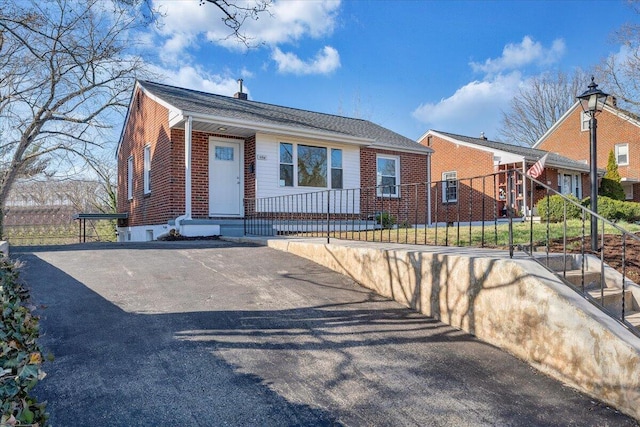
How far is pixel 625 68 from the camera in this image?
18.2m

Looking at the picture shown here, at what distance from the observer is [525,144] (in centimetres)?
3409

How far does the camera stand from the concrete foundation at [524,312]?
2.83 m

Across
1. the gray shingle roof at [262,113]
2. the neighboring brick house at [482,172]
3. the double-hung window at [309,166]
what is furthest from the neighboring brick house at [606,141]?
the double-hung window at [309,166]

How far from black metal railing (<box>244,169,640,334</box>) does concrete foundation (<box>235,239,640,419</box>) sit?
0.39 m

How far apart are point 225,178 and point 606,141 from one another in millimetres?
26078

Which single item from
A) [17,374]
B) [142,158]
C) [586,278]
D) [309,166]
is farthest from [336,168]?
[17,374]

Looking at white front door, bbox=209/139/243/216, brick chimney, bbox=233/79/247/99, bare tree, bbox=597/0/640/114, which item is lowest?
white front door, bbox=209/139/243/216

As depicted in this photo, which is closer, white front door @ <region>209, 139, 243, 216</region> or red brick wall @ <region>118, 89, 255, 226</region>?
red brick wall @ <region>118, 89, 255, 226</region>

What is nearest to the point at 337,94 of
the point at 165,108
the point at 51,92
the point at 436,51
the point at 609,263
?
the point at 436,51

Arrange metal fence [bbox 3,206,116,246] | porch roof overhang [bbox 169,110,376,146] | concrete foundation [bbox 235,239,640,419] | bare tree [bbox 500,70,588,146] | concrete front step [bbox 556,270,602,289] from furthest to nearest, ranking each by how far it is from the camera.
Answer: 1. bare tree [bbox 500,70,588,146]
2. metal fence [bbox 3,206,116,246]
3. porch roof overhang [bbox 169,110,376,146]
4. concrete front step [bbox 556,270,602,289]
5. concrete foundation [bbox 235,239,640,419]

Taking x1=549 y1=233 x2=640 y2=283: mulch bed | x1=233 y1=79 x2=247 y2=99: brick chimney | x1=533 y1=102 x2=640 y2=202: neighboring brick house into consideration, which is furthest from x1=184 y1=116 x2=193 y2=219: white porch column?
x1=533 y1=102 x2=640 y2=202: neighboring brick house

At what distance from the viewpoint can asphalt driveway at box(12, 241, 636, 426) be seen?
253cm

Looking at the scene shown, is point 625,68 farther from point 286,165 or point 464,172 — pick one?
point 286,165

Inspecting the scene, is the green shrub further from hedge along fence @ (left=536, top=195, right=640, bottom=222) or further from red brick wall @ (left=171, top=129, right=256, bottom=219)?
hedge along fence @ (left=536, top=195, right=640, bottom=222)
